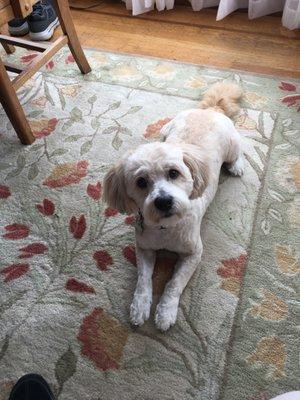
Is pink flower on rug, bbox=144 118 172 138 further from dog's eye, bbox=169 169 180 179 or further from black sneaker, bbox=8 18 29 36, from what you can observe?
black sneaker, bbox=8 18 29 36

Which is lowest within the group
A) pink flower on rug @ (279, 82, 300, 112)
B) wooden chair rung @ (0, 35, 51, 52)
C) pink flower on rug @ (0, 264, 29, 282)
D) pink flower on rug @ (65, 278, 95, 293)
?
pink flower on rug @ (279, 82, 300, 112)

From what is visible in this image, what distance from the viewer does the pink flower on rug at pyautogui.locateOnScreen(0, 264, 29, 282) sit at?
1.27 m

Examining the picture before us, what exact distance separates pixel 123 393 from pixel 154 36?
6.77 feet

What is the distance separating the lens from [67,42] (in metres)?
1.93

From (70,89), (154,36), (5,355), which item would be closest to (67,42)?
(70,89)

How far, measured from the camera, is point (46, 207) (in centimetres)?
147

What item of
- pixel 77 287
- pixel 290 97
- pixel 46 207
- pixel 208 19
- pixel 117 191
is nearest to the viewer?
pixel 117 191

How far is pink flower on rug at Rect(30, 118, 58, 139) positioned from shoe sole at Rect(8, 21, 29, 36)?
0.94 metres

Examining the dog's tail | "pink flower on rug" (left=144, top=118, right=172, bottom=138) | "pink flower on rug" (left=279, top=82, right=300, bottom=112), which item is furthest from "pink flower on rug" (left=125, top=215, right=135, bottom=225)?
"pink flower on rug" (left=279, top=82, right=300, bottom=112)

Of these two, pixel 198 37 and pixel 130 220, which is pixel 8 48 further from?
pixel 130 220

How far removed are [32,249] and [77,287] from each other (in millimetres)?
241

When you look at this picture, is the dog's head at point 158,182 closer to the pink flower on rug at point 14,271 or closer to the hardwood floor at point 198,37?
the pink flower on rug at point 14,271

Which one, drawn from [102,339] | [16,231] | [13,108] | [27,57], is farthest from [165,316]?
[27,57]

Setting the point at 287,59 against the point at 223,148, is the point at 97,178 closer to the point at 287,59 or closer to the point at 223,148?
the point at 223,148
